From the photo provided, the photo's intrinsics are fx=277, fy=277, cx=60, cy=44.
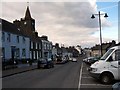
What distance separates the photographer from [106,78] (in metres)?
17.8

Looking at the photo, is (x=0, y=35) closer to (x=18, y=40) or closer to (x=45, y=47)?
(x=18, y=40)

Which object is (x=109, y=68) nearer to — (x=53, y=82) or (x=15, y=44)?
(x=53, y=82)

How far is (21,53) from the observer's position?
58.1 m

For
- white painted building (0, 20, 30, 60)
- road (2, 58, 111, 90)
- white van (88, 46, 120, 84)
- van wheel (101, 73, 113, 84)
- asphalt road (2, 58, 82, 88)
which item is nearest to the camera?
road (2, 58, 111, 90)

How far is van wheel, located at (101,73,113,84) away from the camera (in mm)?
17688

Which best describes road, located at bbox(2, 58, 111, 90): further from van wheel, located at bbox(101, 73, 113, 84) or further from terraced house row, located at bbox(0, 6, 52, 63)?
terraced house row, located at bbox(0, 6, 52, 63)

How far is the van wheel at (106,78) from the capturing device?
17.7 metres

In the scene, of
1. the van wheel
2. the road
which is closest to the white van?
the van wheel

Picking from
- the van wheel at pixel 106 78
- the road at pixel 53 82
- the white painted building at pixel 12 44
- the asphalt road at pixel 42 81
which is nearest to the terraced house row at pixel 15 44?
the white painted building at pixel 12 44

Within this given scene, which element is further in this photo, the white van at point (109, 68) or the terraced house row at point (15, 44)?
the terraced house row at point (15, 44)

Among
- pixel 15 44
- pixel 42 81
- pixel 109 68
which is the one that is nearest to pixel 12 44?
pixel 15 44

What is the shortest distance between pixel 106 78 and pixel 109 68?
690 mm

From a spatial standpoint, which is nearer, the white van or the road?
the road

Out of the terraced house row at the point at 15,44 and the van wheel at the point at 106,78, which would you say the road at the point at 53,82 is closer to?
the van wheel at the point at 106,78
